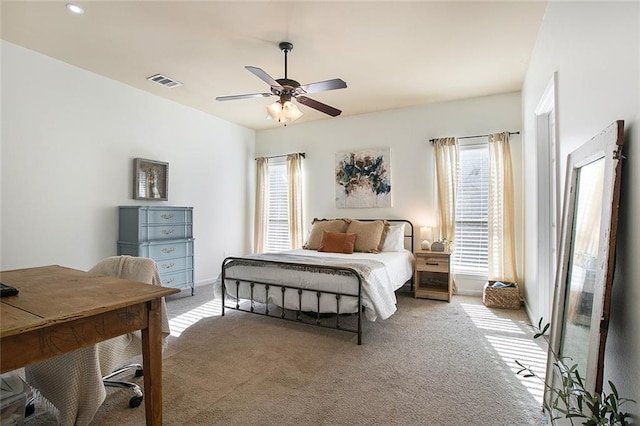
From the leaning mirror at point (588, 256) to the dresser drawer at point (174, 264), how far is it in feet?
13.5

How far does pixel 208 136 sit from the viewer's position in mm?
5473

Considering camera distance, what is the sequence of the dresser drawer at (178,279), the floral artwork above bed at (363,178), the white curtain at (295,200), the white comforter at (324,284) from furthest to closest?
1. the white curtain at (295,200)
2. the floral artwork above bed at (363,178)
3. the dresser drawer at (178,279)
4. the white comforter at (324,284)

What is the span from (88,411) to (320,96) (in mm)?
4141

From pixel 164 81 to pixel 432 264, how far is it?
13.9 ft

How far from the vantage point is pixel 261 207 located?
6.24m

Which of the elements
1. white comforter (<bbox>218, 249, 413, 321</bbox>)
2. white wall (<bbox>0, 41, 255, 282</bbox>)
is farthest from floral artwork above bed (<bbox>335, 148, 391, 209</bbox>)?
white wall (<bbox>0, 41, 255, 282</bbox>)

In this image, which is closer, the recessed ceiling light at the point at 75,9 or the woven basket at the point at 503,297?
the recessed ceiling light at the point at 75,9

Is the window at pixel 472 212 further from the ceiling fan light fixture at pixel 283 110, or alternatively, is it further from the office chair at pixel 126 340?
the office chair at pixel 126 340

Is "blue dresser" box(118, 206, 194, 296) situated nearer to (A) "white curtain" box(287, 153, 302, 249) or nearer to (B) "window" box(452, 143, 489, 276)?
(A) "white curtain" box(287, 153, 302, 249)

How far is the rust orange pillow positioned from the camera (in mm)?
4395

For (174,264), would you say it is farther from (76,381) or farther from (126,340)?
(76,381)

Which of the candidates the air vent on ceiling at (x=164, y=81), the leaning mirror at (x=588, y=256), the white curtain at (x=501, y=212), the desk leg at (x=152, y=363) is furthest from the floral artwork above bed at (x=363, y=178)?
the desk leg at (x=152, y=363)

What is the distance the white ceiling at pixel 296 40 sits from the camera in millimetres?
2654

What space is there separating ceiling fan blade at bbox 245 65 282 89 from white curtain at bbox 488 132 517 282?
3156 mm
